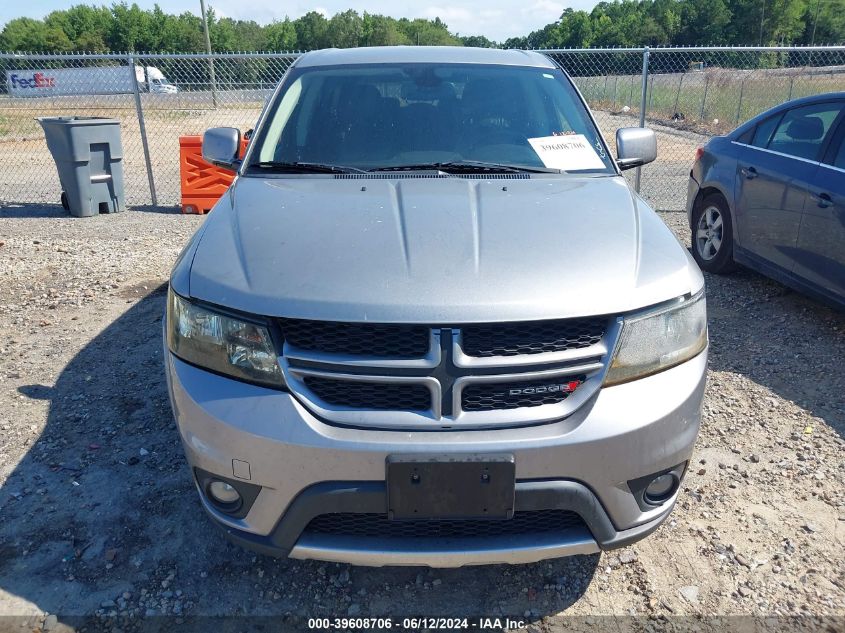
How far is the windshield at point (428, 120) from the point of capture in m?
3.12

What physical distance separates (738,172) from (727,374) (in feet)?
7.15

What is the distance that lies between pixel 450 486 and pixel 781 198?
13.6ft

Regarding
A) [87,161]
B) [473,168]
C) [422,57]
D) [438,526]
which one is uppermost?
[422,57]

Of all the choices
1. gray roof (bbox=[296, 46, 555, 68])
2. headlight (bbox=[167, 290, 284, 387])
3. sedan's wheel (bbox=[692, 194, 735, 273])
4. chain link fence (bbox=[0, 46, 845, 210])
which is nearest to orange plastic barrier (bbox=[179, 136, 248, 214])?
chain link fence (bbox=[0, 46, 845, 210])

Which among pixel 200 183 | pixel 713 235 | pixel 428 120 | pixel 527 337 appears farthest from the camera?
pixel 200 183

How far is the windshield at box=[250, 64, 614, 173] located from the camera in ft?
10.2

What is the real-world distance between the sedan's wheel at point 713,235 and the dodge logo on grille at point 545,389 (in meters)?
4.23

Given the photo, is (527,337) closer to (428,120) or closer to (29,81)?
(428,120)

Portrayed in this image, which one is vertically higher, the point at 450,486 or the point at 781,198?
the point at 781,198

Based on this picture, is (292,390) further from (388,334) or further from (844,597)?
(844,597)

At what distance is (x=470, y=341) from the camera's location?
1.98m

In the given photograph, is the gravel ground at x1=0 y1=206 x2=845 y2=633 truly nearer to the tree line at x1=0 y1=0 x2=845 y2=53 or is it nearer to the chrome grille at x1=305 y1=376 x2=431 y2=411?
the chrome grille at x1=305 y1=376 x2=431 y2=411

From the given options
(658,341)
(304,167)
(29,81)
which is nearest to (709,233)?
(304,167)

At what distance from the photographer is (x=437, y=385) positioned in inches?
76.3
